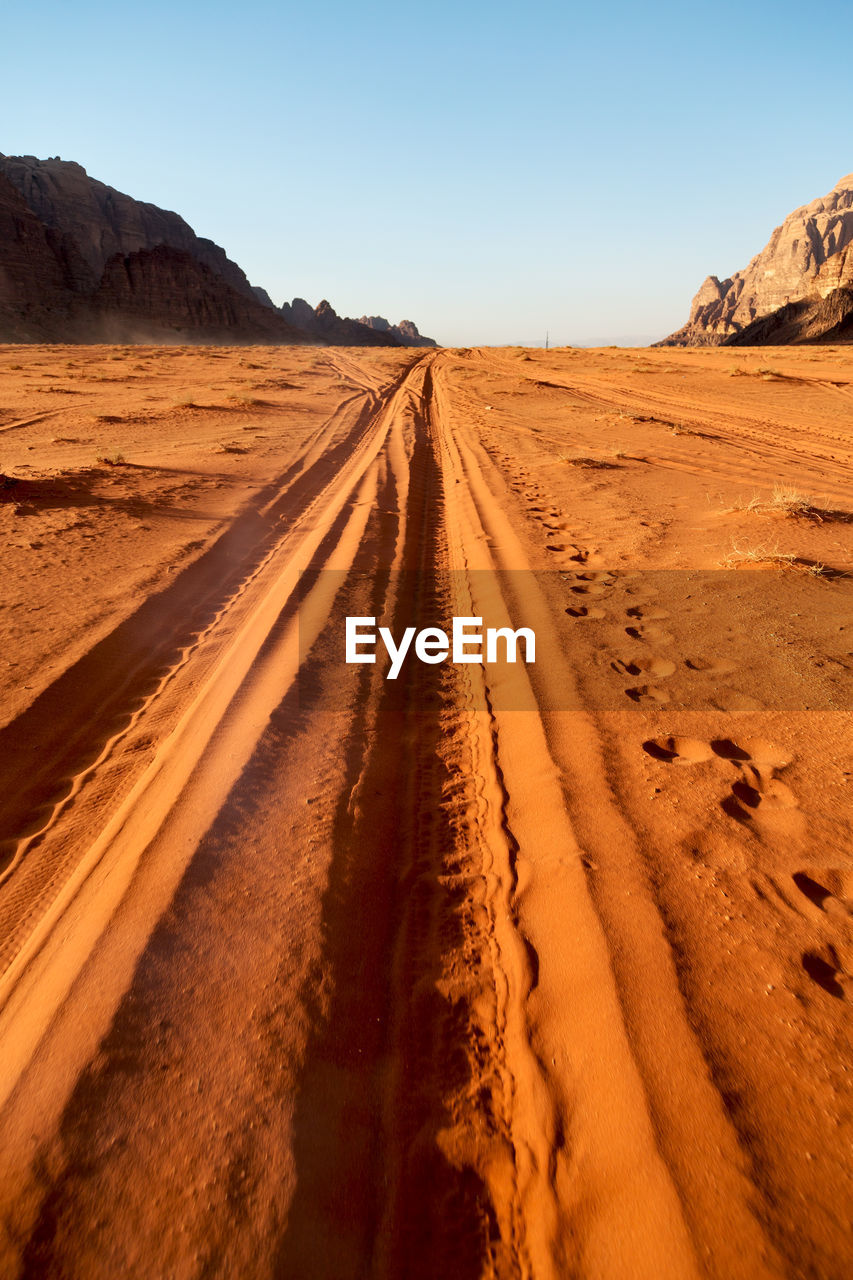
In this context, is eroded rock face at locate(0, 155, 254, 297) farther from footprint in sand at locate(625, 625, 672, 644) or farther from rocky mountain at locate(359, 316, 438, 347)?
footprint in sand at locate(625, 625, 672, 644)

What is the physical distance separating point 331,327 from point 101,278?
27.1 metres

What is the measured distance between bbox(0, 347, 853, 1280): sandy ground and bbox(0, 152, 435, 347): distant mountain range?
5359 centimetres

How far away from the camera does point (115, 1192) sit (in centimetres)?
144

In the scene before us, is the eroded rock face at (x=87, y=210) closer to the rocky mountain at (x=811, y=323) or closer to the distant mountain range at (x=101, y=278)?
the distant mountain range at (x=101, y=278)

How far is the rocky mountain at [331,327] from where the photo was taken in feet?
241

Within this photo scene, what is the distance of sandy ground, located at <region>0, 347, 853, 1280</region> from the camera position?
1405 mm

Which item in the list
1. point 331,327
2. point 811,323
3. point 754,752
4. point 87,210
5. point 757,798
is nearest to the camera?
point 757,798

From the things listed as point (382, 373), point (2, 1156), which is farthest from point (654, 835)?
point (382, 373)

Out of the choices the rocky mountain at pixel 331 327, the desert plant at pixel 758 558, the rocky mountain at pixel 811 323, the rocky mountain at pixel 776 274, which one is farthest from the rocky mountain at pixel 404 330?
the desert plant at pixel 758 558

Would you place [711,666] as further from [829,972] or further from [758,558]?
[829,972]

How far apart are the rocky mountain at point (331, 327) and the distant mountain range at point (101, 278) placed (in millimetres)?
267

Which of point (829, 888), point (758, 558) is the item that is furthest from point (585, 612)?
point (829, 888)

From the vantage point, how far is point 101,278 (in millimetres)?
55531

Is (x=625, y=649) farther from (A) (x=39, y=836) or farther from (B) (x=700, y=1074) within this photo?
(A) (x=39, y=836)
